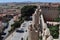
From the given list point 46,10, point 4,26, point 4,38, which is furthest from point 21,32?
point 46,10

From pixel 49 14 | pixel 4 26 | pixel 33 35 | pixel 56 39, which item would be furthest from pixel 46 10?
pixel 33 35

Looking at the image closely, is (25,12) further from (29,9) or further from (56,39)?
(56,39)

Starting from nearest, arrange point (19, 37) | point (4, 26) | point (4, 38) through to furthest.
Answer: point (19, 37), point (4, 38), point (4, 26)

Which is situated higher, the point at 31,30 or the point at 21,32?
the point at 31,30

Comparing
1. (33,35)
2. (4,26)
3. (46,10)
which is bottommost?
(4,26)

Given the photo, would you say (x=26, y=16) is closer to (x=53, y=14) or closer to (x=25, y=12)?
(x=25, y=12)

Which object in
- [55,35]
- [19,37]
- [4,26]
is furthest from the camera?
[4,26]

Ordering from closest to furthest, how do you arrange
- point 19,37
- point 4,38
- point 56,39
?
point 56,39 → point 19,37 → point 4,38

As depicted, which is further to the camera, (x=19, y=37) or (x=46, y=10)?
(x=46, y=10)

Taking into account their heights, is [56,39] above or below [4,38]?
above
